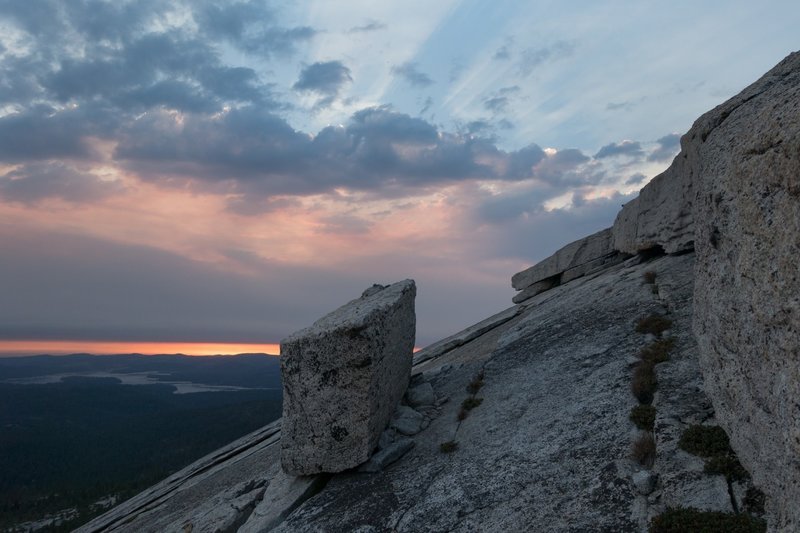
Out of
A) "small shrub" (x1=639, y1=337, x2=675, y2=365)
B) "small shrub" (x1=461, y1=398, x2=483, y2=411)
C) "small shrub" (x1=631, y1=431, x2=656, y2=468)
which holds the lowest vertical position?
"small shrub" (x1=631, y1=431, x2=656, y2=468)

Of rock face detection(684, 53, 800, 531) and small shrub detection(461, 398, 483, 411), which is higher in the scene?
rock face detection(684, 53, 800, 531)

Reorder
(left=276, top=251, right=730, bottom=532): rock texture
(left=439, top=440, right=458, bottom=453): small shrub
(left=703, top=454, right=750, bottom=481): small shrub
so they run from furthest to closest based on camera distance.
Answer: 1. (left=439, top=440, right=458, bottom=453): small shrub
2. (left=276, top=251, right=730, bottom=532): rock texture
3. (left=703, top=454, right=750, bottom=481): small shrub

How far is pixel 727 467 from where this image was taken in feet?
33.6

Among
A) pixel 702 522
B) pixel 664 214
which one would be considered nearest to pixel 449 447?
pixel 702 522

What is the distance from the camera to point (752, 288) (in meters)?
9.37

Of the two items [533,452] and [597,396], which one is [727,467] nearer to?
[533,452]

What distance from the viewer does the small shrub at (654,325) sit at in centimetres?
1700

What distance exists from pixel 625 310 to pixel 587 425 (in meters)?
7.26

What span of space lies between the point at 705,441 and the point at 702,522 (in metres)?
2.29

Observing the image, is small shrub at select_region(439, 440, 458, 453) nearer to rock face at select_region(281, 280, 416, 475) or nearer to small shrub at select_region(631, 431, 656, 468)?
rock face at select_region(281, 280, 416, 475)

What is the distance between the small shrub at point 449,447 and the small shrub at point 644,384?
5007 mm

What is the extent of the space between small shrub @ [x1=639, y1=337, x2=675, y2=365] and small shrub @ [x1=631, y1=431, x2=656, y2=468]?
12.4 ft

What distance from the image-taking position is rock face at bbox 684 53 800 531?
8023mm

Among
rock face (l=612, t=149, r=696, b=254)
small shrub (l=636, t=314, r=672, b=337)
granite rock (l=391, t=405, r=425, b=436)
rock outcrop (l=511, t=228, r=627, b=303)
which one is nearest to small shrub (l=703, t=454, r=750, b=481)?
small shrub (l=636, t=314, r=672, b=337)
